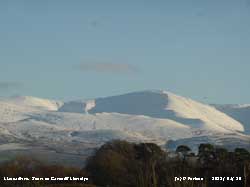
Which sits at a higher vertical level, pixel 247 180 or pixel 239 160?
pixel 239 160

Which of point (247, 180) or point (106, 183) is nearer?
point (247, 180)

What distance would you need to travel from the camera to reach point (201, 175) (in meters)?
97.2

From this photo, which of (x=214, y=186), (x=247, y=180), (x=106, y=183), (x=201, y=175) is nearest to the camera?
(x=247, y=180)

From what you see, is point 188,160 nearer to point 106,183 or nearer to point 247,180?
point 106,183

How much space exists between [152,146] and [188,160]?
11.3 metres

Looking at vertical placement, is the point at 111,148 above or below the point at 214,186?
above

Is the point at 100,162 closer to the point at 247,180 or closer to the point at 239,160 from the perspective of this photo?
the point at 239,160

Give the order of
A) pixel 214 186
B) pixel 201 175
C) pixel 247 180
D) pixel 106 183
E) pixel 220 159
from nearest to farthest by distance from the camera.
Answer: pixel 247 180
pixel 214 186
pixel 201 175
pixel 106 183
pixel 220 159

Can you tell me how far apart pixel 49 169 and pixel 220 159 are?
79.9 ft

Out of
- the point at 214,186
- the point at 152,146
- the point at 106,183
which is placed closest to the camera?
the point at 214,186

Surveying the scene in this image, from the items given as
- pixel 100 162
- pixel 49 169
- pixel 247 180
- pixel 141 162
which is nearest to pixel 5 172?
pixel 49 169

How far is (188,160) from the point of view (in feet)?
377

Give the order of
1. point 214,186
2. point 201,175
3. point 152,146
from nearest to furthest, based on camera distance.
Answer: point 214,186
point 201,175
point 152,146

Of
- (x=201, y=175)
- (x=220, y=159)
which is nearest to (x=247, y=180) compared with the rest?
(x=201, y=175)
